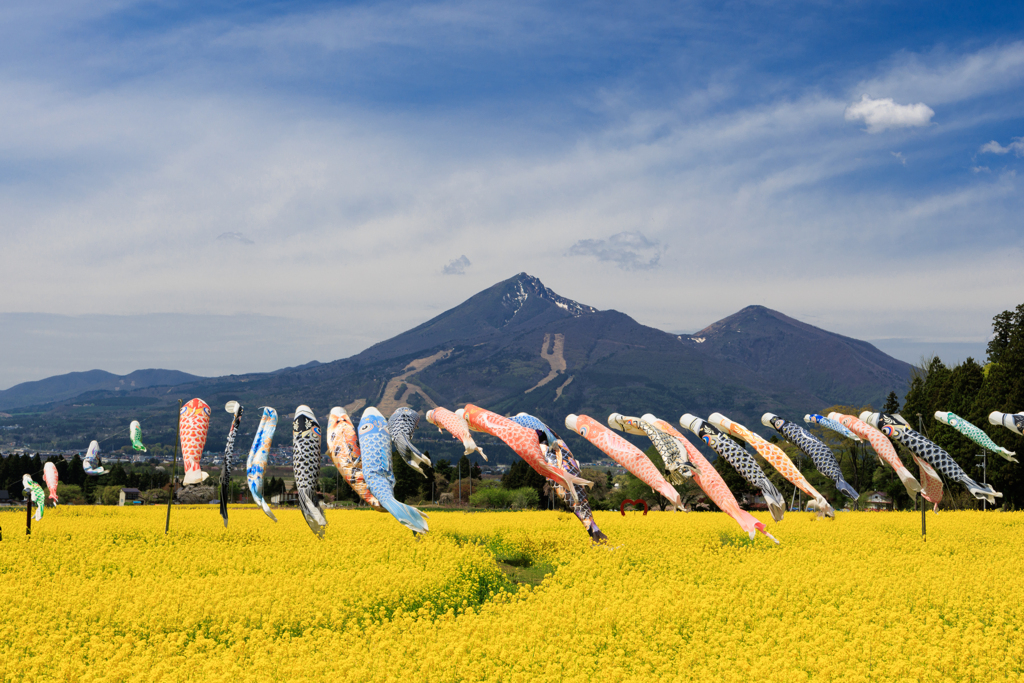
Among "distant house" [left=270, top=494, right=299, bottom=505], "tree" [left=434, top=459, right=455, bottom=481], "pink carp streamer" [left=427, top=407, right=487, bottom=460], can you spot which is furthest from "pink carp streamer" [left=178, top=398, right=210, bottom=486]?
"tree" [left=434, top=459, right=455, bottom=481]

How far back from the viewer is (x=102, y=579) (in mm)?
15086

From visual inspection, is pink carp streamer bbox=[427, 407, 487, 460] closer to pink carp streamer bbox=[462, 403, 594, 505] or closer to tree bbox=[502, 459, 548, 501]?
pink carp streamer bbox=[462, 403, 594, 505]

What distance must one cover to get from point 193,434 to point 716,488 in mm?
12009

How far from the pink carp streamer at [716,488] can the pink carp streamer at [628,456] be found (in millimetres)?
818

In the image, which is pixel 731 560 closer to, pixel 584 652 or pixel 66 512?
pixel 584 652

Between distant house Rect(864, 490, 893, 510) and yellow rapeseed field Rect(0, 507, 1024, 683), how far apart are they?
43733 millimetres

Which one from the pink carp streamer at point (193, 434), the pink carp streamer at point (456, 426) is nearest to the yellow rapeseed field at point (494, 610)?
the pink carp streamer at point (193, 434)

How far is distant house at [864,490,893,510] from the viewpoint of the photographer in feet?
195

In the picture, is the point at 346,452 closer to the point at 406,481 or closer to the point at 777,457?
the point at 777,457

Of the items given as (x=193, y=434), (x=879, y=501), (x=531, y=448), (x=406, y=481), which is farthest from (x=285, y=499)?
(x=879, y=501)

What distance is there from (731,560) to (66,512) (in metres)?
28.0

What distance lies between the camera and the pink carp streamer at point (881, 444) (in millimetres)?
17625

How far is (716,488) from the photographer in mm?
15602

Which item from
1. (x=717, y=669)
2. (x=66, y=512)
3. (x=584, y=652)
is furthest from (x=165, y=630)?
(x=66, y=512)
